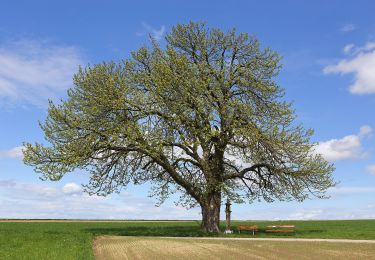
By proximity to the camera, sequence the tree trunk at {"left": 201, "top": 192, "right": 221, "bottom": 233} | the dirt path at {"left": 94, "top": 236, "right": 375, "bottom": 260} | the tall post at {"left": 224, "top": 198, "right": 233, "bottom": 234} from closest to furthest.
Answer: the dirt path at {"left": 94, "top": 236, "right": 375, "bottom": 260}
the tree trunk at {"left": 201, "top": 192, "right": 221, "bottom": 233}
the tall post at {"left": 224, "top": 198, "right": 233, "bottom": 234}

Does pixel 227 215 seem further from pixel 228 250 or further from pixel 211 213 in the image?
pixel 228 250

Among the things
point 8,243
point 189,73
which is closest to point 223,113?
point 189,73

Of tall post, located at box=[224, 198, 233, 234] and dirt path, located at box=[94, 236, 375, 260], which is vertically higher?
tall post, located at box=[224, 198, 233, 234]

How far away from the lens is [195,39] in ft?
140

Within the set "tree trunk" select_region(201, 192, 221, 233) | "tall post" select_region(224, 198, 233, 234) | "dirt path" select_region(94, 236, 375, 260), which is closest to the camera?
"dirt path" select_region(94, 236, 375, 260)

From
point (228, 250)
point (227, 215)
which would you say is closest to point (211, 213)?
point (227, 215)

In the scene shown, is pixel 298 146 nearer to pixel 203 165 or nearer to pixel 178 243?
pixel 203 165

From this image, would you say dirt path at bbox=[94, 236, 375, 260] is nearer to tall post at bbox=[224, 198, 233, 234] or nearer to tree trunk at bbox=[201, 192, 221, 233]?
tree trunk at bbox=[201, 192, 221, 233]

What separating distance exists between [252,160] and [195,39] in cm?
1189

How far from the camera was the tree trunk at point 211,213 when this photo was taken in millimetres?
40500

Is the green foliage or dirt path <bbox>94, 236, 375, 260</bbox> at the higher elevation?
the green foliage

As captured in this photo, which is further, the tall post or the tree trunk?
the tall post

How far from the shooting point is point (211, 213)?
40.7 metres

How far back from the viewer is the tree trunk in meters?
40.5
